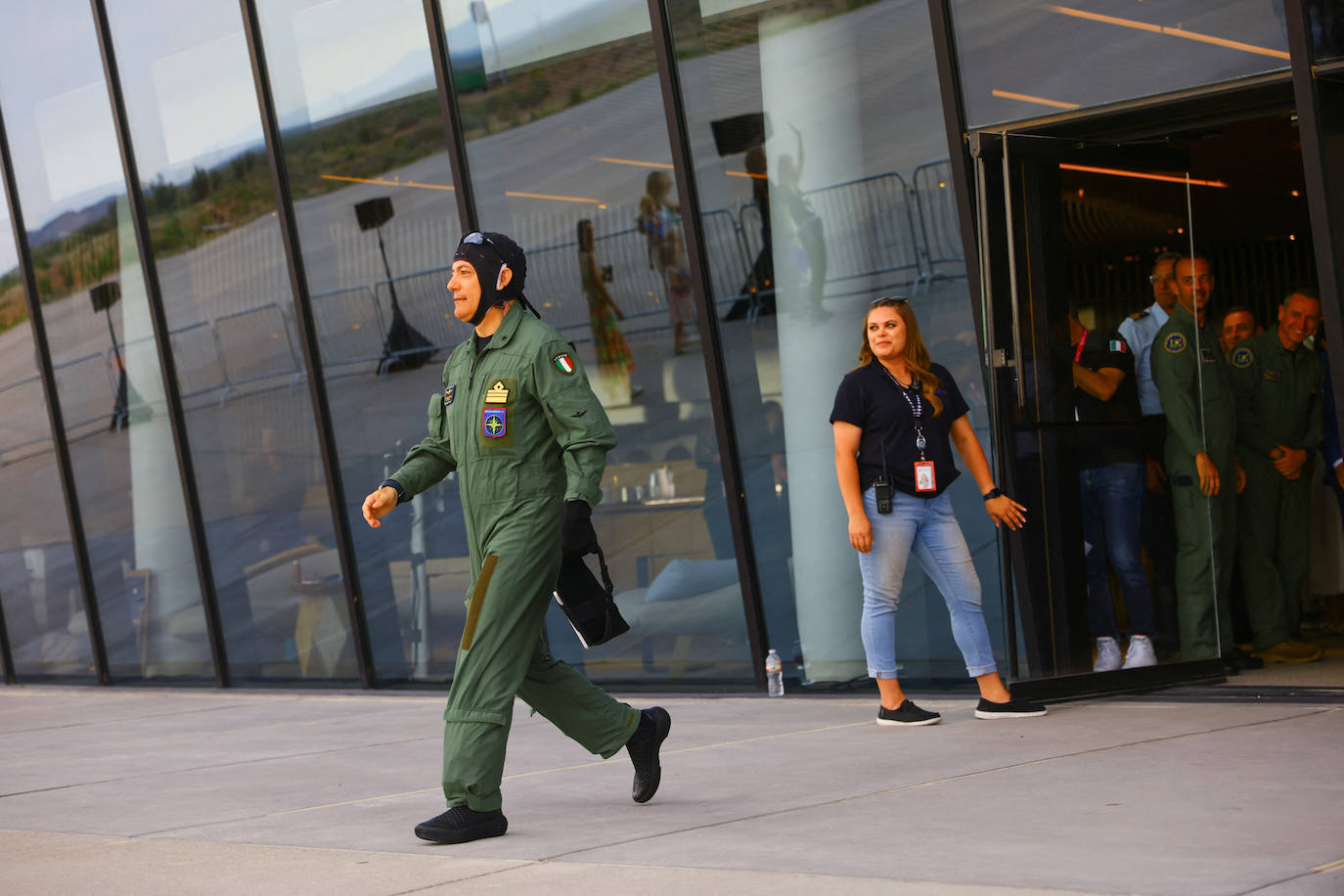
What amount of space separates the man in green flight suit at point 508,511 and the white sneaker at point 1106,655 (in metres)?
2.71

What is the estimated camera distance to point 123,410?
11.0 m

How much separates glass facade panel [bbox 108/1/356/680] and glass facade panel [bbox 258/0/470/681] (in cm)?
27

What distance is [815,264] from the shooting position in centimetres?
758

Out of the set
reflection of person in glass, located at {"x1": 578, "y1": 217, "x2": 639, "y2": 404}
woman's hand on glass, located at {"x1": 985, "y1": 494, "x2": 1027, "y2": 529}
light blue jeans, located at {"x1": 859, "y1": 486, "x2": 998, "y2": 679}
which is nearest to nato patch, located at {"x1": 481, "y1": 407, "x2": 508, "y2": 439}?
light blue jeans, located at {"x1": 859, "y1": 486, "x2": 998, "y2": 679}

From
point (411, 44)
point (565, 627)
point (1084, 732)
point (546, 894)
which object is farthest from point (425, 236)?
point (546, 894)

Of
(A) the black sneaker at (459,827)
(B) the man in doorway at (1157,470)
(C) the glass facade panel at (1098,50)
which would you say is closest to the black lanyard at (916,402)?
(C) the glass facade panel at (1098,50)

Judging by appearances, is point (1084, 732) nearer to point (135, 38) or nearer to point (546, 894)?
point (546, 894)

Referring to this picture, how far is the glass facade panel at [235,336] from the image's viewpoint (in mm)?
9789

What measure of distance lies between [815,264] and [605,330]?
131cm

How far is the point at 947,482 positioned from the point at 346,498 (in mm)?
4733

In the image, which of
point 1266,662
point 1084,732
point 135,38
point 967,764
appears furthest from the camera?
point 135,38

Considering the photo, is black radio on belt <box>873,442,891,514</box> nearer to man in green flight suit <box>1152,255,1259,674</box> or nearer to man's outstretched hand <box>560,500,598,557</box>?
man in green flight suit <box>1152,255,1259,674</box>

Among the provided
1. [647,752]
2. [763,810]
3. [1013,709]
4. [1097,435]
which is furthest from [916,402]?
[763,810]

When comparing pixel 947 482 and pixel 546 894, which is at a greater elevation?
pixel 947 482
